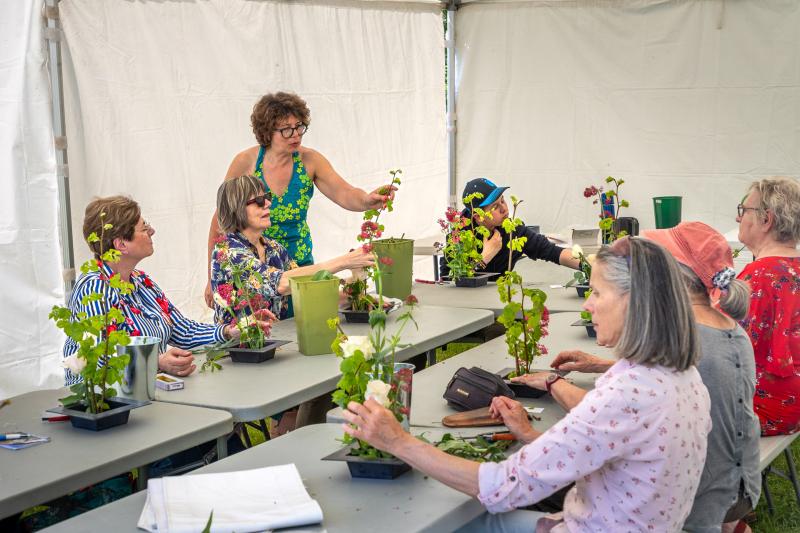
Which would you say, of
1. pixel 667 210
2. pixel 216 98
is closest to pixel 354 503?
pixel 216 98

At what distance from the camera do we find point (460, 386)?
250cm

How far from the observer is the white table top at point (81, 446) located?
6.39 feet

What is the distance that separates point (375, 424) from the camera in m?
1.91

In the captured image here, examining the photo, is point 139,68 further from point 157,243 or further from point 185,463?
point 185,463

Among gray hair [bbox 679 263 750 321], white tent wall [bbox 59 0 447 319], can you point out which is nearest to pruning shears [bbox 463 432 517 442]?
gray hair [bbox 679 263 750 321]

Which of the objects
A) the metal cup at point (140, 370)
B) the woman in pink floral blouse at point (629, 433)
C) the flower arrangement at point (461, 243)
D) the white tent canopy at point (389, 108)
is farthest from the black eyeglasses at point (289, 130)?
the woman in pink floral blouse at point (629, 433)

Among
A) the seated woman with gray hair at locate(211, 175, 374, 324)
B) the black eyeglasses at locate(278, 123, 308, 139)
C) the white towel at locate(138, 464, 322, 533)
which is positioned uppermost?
the black eyeglasses at locate(278, 123, 308, 139)

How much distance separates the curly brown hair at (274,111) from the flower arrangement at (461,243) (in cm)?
85

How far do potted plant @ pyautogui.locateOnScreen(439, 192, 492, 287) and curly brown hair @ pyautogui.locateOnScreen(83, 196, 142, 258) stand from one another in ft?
5.30

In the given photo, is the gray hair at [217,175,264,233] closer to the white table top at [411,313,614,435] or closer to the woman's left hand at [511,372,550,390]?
the white table top at [411,313,614,435]

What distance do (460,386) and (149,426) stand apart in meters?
0.82

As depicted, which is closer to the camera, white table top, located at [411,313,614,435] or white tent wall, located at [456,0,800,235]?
white table top, located at [411,313,614,435]

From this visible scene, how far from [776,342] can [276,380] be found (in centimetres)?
157

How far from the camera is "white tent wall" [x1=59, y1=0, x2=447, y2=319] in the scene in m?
4.56
